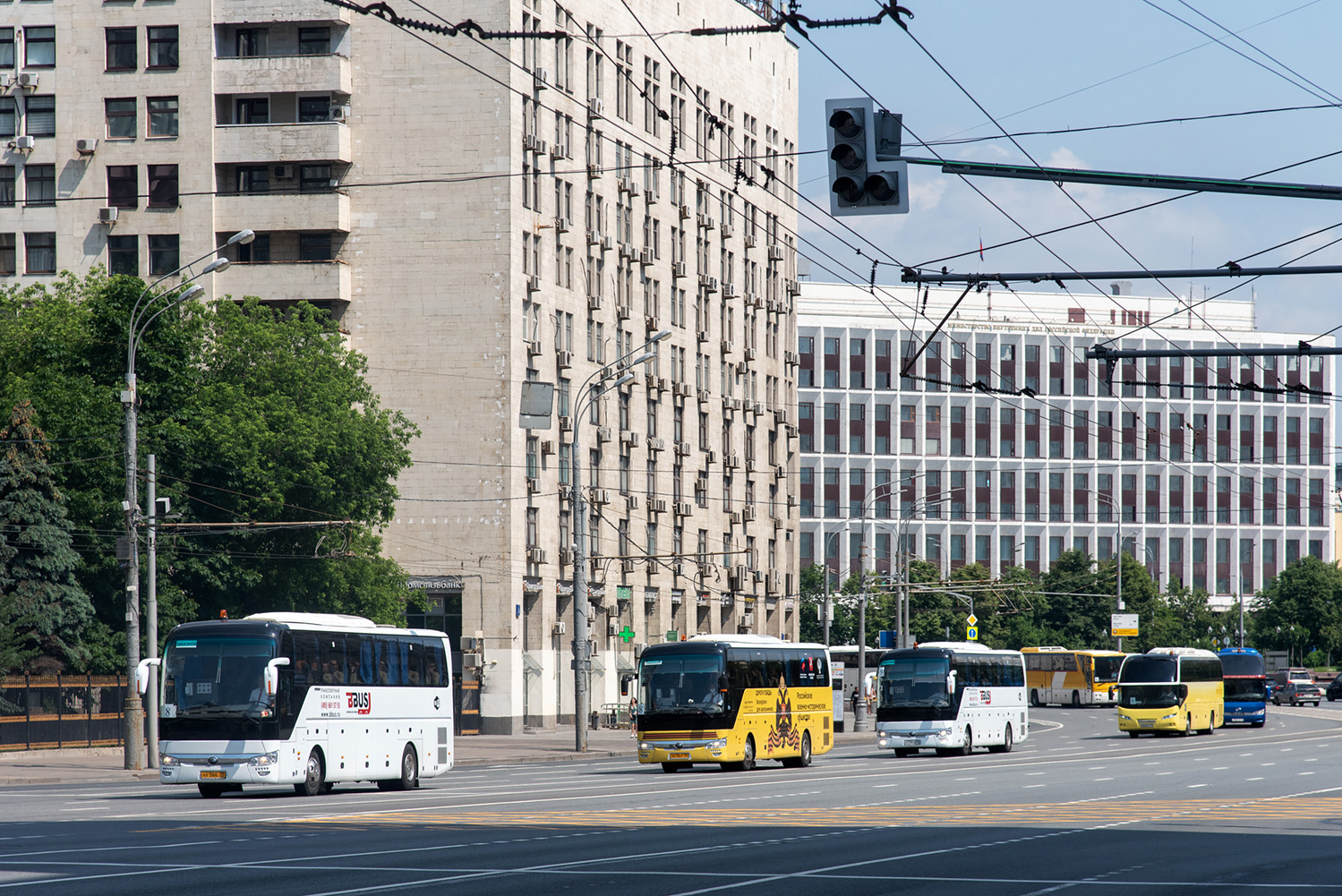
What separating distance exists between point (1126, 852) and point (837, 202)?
23.8 ft

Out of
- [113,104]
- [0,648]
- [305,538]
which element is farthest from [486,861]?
[113,104]

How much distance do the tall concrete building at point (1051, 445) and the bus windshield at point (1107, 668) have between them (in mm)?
32785

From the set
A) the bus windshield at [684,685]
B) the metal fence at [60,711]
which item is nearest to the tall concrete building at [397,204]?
the metal fence at [60,711]

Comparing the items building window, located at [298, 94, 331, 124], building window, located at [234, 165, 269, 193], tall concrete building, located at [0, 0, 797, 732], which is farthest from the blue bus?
building window, located at [234, 165, 269, 193]

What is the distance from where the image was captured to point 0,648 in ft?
130

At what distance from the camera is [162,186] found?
64.9 metres

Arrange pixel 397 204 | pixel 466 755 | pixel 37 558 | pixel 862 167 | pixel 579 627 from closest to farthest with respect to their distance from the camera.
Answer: pixel 862 167 < pixel 37 558 < pixel 579 627 < pixel 466 755 < pixel 397 204

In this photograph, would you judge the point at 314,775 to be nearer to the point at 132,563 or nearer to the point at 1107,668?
the point at 132,563

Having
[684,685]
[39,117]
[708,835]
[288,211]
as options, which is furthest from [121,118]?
[708,835]

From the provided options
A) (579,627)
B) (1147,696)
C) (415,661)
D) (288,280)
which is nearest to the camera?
(415,661)

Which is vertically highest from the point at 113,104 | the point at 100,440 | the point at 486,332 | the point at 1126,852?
the point at 113,104

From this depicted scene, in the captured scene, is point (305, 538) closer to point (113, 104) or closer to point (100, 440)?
point (100, 440)

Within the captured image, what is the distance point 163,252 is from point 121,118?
5000mm

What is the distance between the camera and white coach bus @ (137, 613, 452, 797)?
91.9 feet
